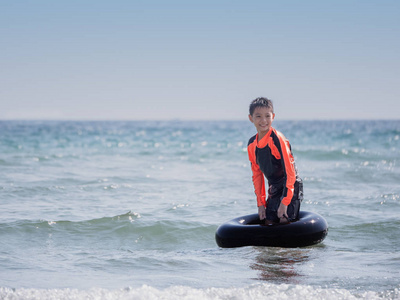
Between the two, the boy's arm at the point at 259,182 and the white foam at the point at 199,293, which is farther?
the boy's arm at the point at 259,182

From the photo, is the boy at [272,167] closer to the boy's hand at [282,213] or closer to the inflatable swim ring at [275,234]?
the boy's hand at [282,213]

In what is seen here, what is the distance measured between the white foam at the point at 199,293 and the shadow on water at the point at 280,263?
36 centimetres

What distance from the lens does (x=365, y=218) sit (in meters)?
8.09

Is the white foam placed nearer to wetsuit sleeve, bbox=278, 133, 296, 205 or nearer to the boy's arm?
wetsuit sleeve, bbox=278, 133, 296, 205

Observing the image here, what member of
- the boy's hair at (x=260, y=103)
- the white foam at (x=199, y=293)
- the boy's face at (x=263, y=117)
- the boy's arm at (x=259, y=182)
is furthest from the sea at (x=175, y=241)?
the boy's hair at (x=260, y=103)

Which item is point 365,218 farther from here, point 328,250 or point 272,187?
point 272,187

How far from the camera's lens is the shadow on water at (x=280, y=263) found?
4500 mm

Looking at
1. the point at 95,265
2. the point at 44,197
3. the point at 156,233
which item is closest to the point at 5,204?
the point at 44,197

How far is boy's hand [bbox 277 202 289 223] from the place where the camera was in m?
5.54

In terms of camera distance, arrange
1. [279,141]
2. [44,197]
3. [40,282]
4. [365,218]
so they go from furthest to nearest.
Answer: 1. [44,197]
2. [365,218]
3. [279,141]
4. [40,282]

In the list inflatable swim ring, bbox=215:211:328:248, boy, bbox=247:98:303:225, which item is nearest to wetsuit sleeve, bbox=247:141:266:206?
boy, bbox=247:98:303:225

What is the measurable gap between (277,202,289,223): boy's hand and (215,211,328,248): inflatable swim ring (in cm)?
10

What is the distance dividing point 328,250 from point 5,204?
6.12 metres

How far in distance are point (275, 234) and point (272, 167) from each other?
30.7 inches
